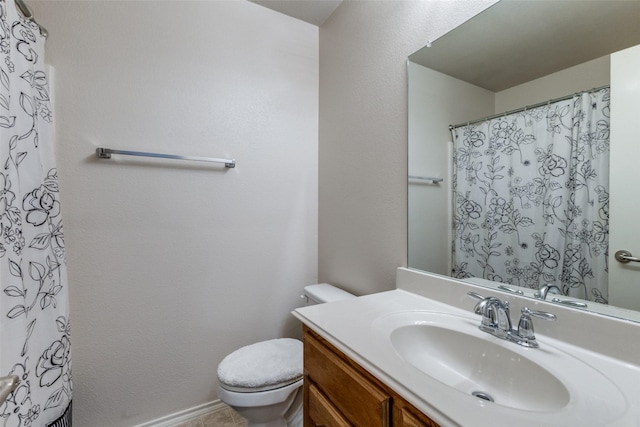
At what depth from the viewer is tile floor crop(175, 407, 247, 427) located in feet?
4.71

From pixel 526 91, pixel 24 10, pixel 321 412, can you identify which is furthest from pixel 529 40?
pixel 24 10

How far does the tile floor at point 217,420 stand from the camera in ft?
→ 4.71

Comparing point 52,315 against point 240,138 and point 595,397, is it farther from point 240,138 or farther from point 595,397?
point 595,397

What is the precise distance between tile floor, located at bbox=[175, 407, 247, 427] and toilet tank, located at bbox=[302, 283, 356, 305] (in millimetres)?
729

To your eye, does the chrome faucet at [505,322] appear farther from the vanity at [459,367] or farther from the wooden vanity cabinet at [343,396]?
the wooden vanity cabinet at [343,396]

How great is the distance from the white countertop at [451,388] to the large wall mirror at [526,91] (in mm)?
142

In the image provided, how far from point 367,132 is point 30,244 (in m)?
1.46

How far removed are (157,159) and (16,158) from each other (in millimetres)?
510

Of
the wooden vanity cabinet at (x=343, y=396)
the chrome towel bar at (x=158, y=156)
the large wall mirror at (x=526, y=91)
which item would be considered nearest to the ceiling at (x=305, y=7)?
the large wall mirror at (x=526, y=91)

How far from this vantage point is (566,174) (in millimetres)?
771

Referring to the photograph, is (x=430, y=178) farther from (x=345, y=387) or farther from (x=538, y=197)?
(x=345, y=387)

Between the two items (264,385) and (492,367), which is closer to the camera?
(492,367)

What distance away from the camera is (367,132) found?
139cm

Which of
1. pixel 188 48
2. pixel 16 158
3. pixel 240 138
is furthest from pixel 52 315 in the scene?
pixel 188 48
